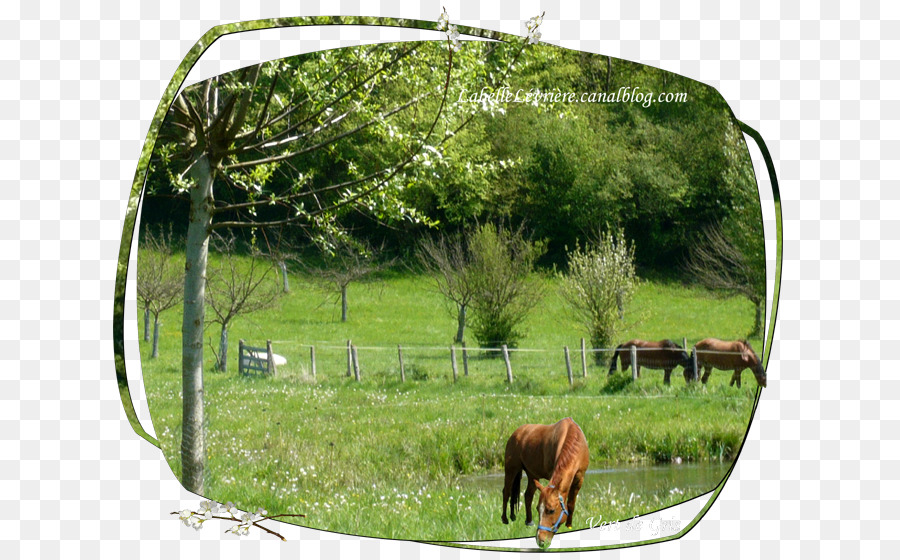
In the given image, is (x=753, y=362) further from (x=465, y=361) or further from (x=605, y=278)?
(x=465, y=361)

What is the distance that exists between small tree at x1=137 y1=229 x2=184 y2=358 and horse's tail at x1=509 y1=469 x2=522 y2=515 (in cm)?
202

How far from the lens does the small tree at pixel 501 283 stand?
218 inches

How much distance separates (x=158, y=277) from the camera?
18.6 ft

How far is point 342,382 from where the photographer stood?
559 cm

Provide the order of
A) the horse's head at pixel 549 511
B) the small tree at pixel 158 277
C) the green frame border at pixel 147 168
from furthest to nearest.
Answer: the small tree at pixel 158 277, the green frame border at pixel 147 168, the horse's head at pixel 549 511

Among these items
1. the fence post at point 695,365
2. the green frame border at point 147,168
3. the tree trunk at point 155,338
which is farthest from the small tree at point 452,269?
the tree trunk at point 155,338

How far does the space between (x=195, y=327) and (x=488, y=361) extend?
5.12 feet

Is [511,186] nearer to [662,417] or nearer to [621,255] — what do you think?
[621,255]

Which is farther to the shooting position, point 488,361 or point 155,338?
point 155,338

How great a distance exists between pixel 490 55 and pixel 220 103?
1448 millimetres

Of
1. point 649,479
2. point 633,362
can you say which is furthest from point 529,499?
point 633,362

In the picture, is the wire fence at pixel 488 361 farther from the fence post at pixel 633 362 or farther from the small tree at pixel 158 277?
the small tree at pixel 158 277

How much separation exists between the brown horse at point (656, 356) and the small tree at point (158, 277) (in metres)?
2.34

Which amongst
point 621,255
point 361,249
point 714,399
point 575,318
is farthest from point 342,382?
point 714,399
